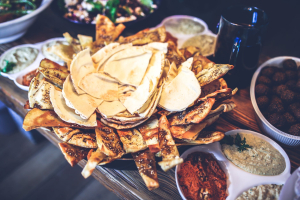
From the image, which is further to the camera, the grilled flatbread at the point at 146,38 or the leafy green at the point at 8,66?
the leafy green at the point at 8,66

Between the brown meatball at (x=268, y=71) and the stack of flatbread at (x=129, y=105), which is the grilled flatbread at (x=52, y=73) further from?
the brown meatball at (x=268, y=71)

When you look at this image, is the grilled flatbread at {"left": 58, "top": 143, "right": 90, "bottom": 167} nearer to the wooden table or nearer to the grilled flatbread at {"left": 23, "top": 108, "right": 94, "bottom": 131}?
the grilled flatbread at {"left": 23, "top": 108, "right": 94, "bottom": 131}

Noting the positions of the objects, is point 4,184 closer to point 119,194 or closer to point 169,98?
point 119,194

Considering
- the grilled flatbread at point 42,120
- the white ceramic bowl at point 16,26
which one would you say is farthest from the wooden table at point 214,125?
the grilled flatbread at point 42,120

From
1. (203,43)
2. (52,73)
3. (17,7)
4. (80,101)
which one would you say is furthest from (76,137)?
(17,7)

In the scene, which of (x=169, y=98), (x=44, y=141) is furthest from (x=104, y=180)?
(x=44, y=141)

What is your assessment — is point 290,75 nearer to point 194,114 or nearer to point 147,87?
point 194,114

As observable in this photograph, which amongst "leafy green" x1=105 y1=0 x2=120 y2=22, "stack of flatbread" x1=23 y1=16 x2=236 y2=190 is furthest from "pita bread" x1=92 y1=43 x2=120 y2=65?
"leafy green" x1=105 y1=0 x2=120 y2=22
